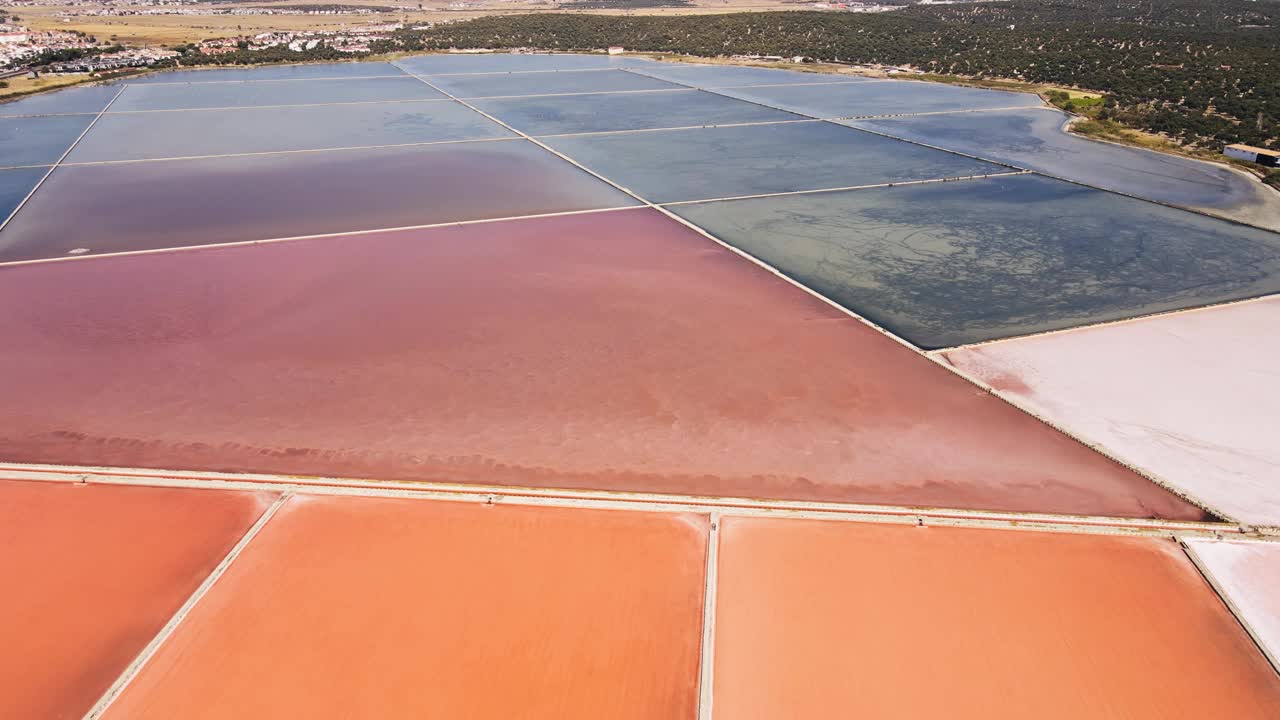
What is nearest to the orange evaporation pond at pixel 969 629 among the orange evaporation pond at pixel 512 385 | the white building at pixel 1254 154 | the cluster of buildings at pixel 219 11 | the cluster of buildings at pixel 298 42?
the orange evaporation pond at pixel 512 385

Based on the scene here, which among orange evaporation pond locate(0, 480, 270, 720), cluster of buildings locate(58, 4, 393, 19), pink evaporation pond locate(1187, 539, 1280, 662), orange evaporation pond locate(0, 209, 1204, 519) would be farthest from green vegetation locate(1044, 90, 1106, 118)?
cluster of buildings locate(58, 4, 393, 19)

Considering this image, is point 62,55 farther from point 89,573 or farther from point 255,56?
point 89,573

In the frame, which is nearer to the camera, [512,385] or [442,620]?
[442,620]

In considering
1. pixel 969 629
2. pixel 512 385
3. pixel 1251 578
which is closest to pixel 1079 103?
pixel 1251 578

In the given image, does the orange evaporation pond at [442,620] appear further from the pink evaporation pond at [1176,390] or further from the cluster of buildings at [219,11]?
the cluster of buildings at [219,11]

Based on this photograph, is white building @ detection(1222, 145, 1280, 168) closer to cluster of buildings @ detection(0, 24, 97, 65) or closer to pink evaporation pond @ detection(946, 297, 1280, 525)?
pink evaporation pond @ detection(946, 297, 1280, 525)

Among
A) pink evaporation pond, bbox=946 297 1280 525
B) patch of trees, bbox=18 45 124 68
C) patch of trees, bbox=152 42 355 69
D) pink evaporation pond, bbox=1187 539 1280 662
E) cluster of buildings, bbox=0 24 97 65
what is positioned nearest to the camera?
pink evaporation pond, bbox=1187 539 1280 662
